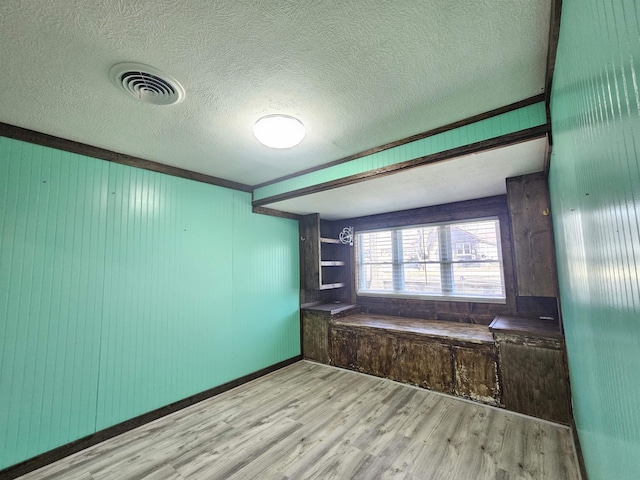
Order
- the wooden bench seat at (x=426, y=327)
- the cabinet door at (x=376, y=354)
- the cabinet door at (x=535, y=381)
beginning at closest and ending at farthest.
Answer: the cabinet door at (x=535, y=381) → the wooden bench seat at (x=426, y=327) → the cabinet door at (x=376, y=354)

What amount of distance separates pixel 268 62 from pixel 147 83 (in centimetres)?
76

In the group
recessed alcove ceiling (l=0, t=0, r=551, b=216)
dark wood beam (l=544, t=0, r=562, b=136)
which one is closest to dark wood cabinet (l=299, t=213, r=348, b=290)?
recessed alcove ceiling (l=0, t=0, r=551, b=216)

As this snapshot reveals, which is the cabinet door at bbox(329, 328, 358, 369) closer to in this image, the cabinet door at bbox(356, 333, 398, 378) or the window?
the cabinet door at bbox(356, 333, 398, 378)

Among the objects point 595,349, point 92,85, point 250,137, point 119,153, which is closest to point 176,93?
point 92,85

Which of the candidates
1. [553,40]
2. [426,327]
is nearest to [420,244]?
[426,327]

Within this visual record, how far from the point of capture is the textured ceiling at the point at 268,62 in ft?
4.04

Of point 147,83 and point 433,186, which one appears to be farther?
point 433,186

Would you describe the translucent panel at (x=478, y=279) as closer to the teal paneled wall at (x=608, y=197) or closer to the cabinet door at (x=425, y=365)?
the cabinet door at (x=425, y=365)

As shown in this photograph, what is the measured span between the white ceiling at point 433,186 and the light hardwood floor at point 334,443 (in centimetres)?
228

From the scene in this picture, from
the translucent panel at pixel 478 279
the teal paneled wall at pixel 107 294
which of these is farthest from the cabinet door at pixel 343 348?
the translucent panel at pixel 478 279

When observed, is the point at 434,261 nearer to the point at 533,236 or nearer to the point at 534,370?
the point at 533,236

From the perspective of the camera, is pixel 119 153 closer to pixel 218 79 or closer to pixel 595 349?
pixel 218 79

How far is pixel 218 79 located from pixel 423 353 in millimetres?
3296

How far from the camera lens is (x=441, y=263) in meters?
3.96
